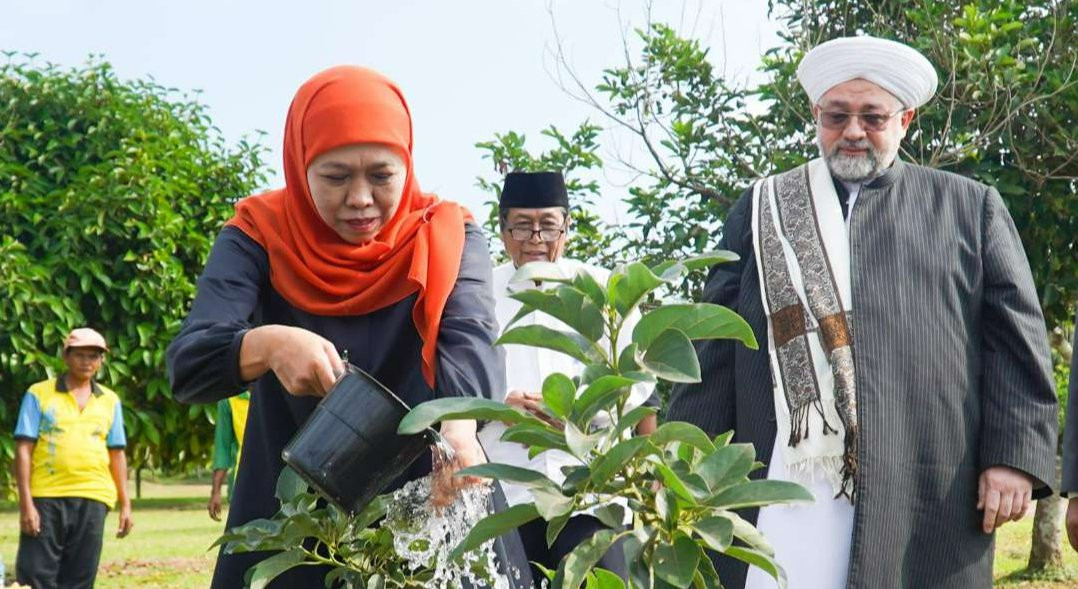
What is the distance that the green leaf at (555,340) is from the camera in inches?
66.7

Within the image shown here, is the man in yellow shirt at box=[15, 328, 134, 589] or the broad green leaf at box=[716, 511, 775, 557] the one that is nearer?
the broad green leaf at box=[716, 511, 775, 557]

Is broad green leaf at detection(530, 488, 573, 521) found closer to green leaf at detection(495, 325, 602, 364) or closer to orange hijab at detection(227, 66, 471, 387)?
green leaf at detection(495, 325, 602, 364)

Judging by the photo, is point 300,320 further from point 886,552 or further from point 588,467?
point 886,552

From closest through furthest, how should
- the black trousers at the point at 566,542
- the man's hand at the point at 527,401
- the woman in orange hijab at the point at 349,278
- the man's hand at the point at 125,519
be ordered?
the woman in orange hijab at the point at 349,278 → the black trousers at the point at 566,542 → the man's hand at the point at 527,401 → the man's hand at the point at 125,519

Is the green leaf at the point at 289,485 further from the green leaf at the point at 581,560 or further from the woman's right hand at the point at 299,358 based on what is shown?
the green leaf at the point at 581,560

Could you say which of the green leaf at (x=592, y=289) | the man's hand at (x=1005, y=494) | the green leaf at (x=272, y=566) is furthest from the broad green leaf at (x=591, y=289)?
the man's hand at (x=1005, y=494)

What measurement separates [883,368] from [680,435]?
2.08 meters

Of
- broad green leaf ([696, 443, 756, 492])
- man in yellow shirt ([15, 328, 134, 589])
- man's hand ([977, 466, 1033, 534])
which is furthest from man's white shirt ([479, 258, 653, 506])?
man in yellow shirt ([15, 328, 134, 589])


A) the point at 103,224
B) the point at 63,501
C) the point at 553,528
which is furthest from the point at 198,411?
the point at 553,528

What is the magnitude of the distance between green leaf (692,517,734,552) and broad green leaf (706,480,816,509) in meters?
0.02

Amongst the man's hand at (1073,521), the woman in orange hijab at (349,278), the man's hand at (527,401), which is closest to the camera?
the woman in orange hijab at (349,278)

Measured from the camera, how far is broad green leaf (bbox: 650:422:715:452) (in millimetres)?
1723

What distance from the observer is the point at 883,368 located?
12.2 ft

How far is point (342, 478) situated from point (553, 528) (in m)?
0.55
